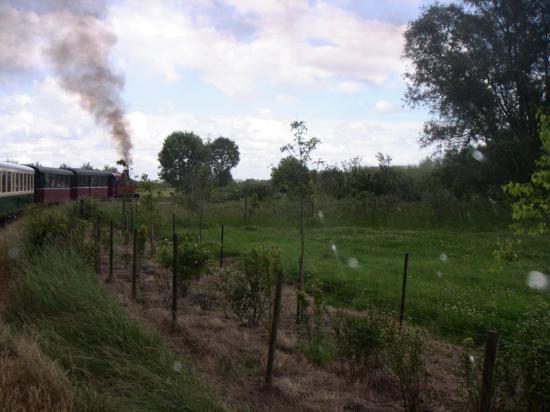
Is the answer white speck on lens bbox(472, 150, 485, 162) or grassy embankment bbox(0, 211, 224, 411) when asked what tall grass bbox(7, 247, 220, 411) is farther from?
white speck on lens bbox(472, 150, 485, 162)

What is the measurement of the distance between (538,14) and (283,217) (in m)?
14.9

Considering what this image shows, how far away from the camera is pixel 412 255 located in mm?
16141

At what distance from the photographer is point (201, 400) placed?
189 inches

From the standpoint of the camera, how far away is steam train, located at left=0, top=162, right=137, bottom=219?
65.9 feet

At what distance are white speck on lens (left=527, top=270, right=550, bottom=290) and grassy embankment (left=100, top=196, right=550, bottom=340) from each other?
0.20m

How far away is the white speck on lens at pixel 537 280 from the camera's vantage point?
1193 cm

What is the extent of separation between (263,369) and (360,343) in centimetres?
116

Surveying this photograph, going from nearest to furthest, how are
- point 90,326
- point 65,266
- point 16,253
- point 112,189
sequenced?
point 90,326, point 65,266, point 16,253, point 112,189

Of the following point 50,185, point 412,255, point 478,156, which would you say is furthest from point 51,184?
point 478,156

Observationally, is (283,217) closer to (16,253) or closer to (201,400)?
(16,253)

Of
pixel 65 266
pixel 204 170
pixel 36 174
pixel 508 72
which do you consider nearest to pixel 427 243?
pixel 204 170

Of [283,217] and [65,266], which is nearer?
[65,266]

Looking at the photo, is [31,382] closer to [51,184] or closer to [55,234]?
[55,234]

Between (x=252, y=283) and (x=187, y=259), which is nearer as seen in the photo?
(x=252, y=283)
